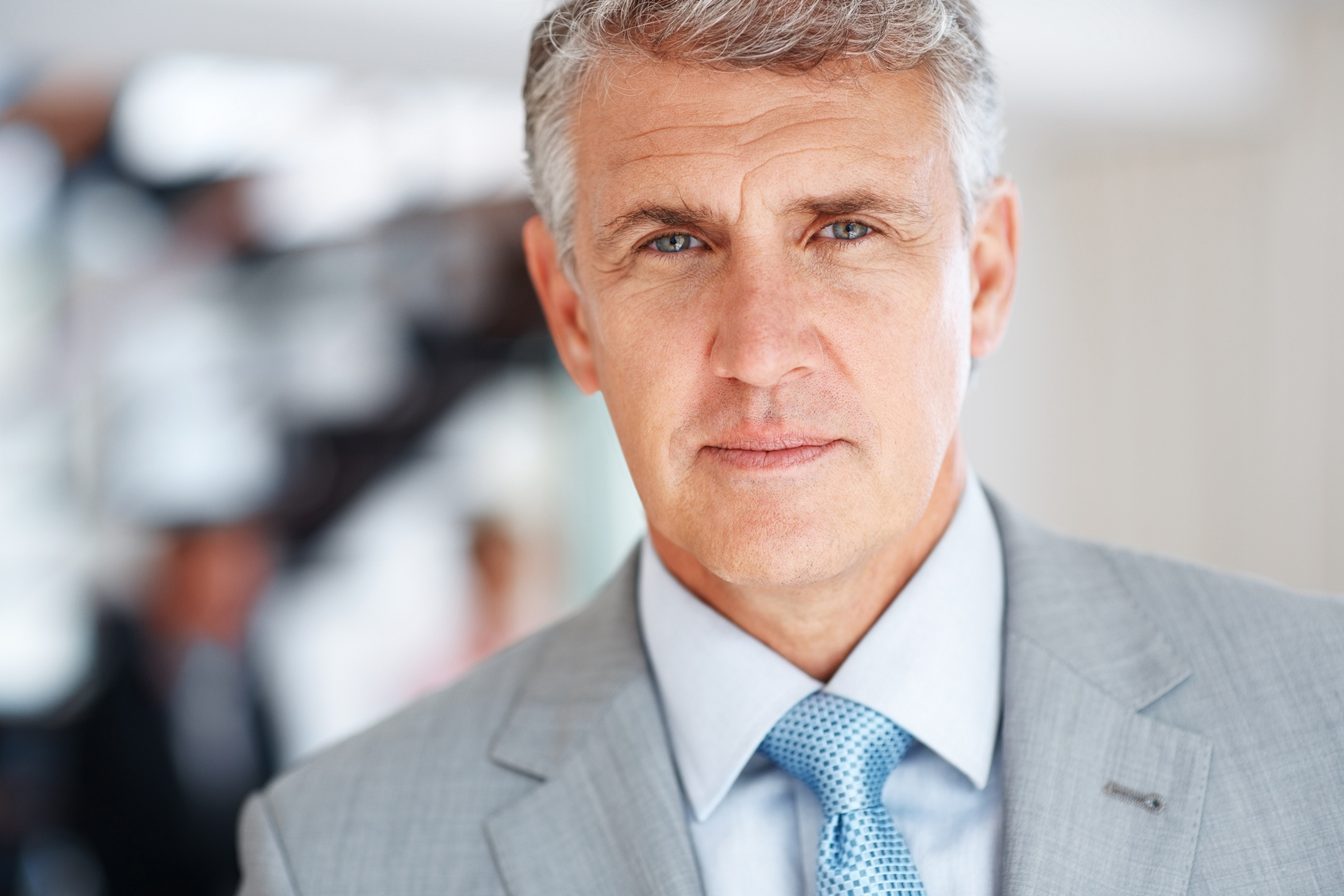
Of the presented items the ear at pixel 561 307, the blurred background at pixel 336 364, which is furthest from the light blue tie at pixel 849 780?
the blurred background at pixel 336 364

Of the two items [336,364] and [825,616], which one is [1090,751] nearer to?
[825,616]

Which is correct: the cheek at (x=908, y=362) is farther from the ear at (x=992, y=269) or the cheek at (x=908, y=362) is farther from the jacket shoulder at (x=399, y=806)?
the jacket shoulder at (x=399, y=806)

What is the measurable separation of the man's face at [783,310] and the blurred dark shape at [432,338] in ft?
10.3

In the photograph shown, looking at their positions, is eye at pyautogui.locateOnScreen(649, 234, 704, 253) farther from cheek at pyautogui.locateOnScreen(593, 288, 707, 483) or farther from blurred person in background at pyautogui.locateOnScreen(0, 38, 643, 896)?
blurred person in background at pyautogui.locateOnScreen(0, 38, 643, 896)

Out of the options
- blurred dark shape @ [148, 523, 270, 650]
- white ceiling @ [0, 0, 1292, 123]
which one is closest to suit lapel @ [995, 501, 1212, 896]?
white ceiling @ [0, 0, 1292, 123]

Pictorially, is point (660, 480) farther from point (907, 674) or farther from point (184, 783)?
point (184, 783)

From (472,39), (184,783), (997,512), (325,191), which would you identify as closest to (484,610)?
(184,783)

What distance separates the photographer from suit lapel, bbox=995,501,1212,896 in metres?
1.30

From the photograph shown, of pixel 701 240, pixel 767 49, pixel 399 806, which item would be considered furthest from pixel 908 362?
pixel 399 806

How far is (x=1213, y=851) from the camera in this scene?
129cm

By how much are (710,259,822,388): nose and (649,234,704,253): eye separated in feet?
0.30

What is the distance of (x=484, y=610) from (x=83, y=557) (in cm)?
142

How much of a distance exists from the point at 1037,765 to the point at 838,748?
0.71 ft

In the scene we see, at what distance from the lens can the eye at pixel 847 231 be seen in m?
1.41
